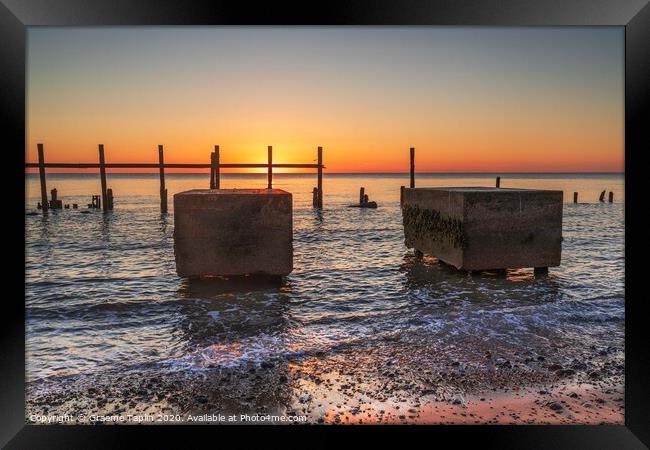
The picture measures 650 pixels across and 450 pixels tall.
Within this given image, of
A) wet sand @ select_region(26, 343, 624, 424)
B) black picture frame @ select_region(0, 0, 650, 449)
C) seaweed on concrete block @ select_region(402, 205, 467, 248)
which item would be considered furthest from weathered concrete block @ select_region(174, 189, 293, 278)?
black picture frame @ select_region(0, 0, 650, 449)

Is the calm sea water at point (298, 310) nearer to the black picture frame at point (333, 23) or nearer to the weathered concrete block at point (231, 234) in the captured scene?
the weathered concrete block at point (231, 234)

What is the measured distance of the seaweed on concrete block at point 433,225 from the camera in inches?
289

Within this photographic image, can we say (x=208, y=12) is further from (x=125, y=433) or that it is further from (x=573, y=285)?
(x=573, y=285)

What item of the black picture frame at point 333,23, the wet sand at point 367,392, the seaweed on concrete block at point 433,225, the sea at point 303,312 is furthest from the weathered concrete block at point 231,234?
the black picture frame at point 333,23

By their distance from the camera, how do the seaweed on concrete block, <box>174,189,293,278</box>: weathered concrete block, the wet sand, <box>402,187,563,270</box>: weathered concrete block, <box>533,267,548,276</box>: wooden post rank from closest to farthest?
the wet sand, <box>174,189,293,278</box>: weathered concrete block, <box>402,187,563,270</box>: weathered concrete block, the seaweed on concrete block, <box>533,267,548,276</box>: wooden post

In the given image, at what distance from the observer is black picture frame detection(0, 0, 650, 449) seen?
286cm

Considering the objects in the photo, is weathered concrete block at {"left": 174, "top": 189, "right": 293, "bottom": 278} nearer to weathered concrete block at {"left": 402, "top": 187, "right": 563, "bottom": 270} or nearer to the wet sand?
the wet sand

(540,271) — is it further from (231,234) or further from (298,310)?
(231,234)

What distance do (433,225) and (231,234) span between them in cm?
389

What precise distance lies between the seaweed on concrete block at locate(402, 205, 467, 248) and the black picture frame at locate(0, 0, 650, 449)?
428 cm

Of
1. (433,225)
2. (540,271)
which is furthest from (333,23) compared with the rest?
(540,271)

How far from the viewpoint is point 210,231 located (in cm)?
637

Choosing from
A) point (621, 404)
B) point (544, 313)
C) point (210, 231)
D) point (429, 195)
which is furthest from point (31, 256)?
point (621, 404)

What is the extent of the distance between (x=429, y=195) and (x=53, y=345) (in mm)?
6491
